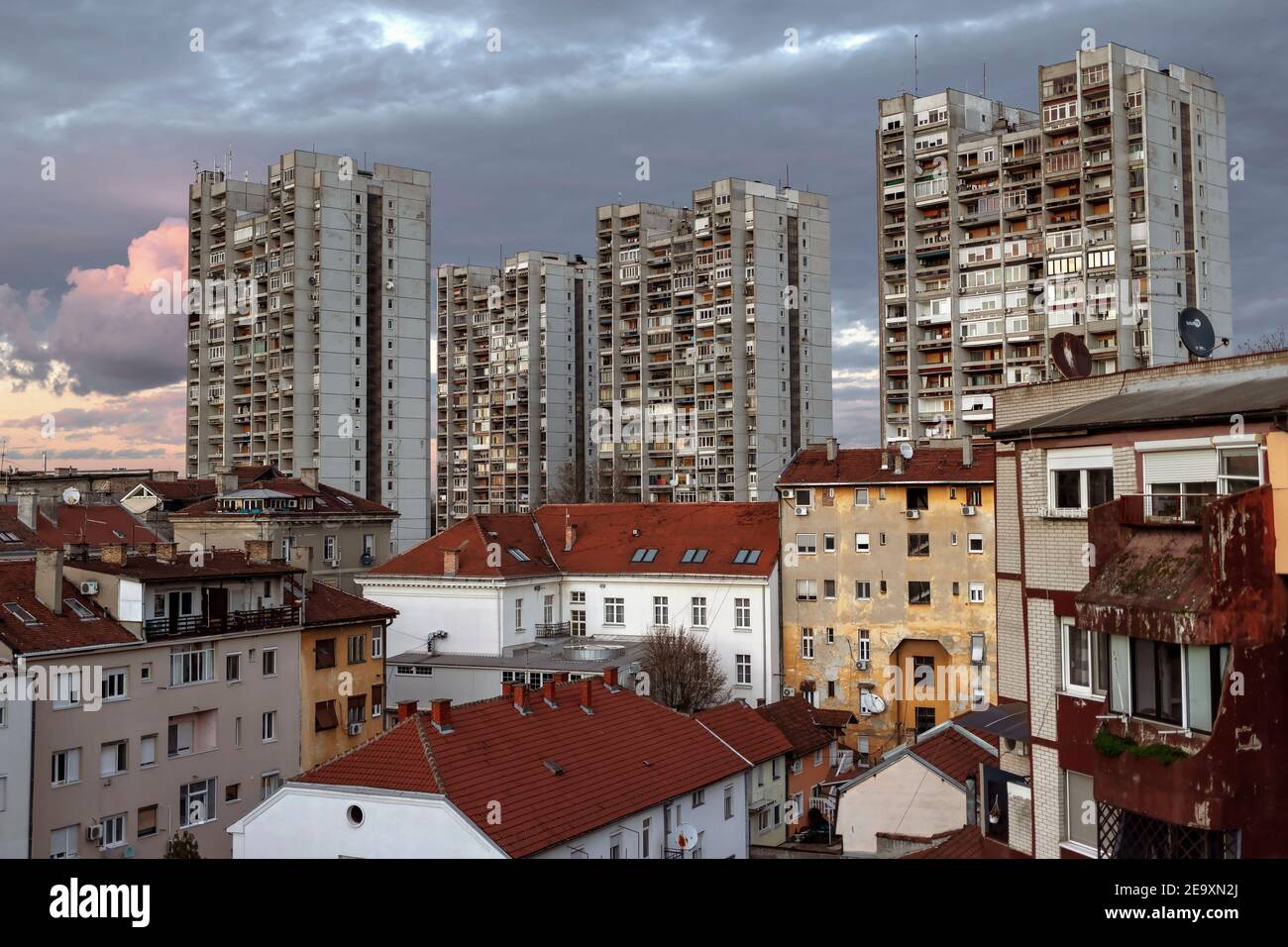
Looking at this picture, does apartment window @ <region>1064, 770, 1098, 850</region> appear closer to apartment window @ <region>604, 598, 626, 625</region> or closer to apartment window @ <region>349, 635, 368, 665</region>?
apartment window @ <region>349, 635, 368, 665</region>

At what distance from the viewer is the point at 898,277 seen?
7806 cm

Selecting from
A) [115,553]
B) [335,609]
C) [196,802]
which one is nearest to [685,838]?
[196,802]

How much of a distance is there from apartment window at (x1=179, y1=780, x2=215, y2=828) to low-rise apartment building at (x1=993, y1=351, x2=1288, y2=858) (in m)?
26.9

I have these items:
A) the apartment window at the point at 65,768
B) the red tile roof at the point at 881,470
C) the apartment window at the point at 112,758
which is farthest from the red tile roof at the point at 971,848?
the red tile roof at the point at 881,470

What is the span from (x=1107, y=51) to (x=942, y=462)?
31559 mm

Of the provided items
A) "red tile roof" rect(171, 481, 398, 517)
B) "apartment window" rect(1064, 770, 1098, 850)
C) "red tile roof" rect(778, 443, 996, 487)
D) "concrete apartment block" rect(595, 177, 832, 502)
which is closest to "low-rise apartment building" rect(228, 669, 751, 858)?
"apartment window" rect(1064, 770, 1098, 850)

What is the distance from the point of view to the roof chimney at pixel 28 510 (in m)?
53.9

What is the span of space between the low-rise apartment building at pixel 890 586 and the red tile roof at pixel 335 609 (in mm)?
19617

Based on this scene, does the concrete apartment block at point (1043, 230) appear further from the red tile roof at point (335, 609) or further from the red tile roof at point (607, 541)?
the red tile roof at point (335, 609)

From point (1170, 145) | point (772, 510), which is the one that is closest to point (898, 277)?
point (1170, 145)

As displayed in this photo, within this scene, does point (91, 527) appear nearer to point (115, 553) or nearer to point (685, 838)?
point (115, 553)

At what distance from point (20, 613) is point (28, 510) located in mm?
23025

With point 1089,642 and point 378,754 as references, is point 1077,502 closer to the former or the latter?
point 1089,642

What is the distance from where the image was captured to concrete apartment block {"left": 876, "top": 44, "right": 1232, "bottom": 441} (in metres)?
68.4
